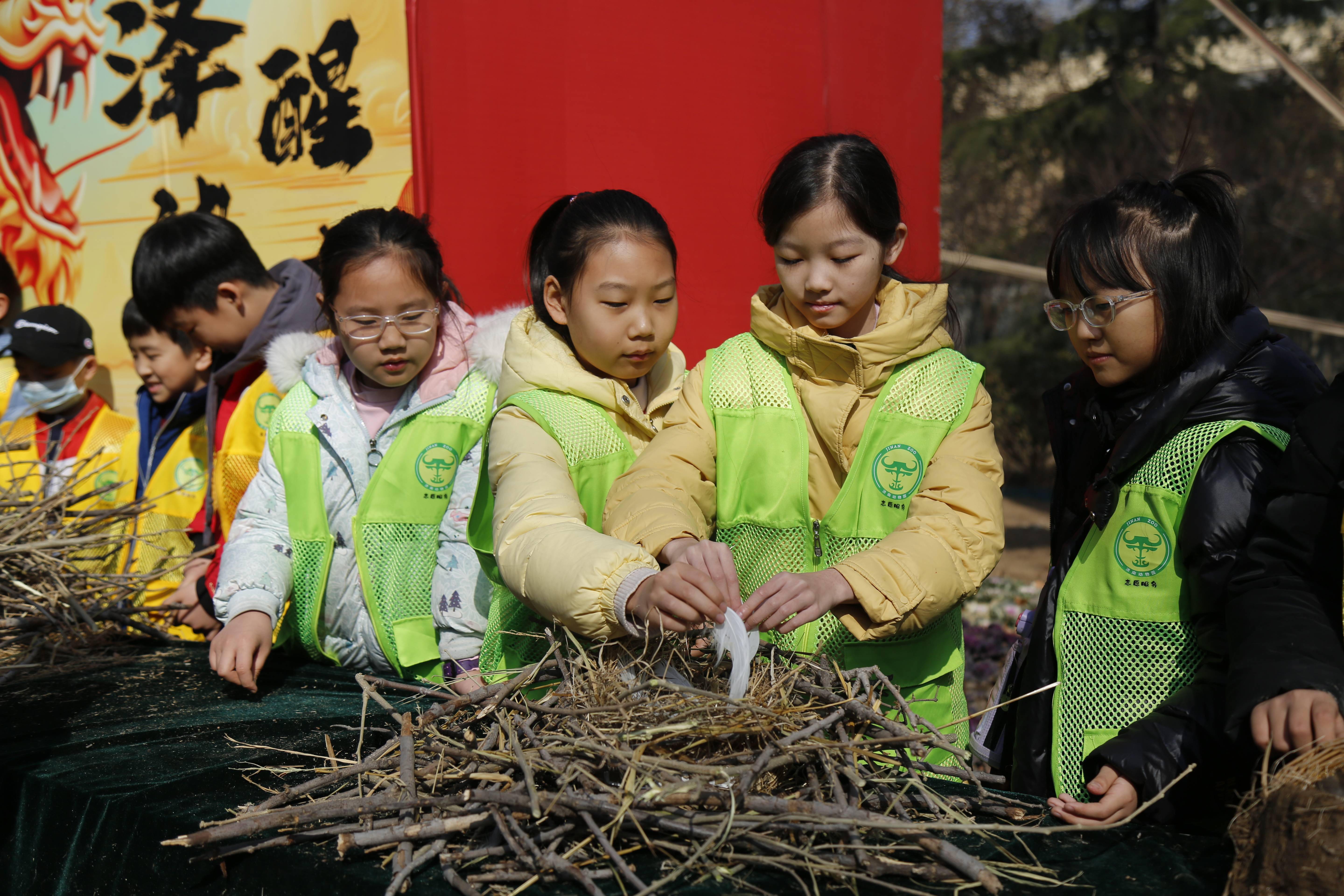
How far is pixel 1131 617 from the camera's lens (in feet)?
6.17

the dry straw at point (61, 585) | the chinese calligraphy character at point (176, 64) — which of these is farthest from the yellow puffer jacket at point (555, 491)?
the chinese calligraphy character at point (176, 64)

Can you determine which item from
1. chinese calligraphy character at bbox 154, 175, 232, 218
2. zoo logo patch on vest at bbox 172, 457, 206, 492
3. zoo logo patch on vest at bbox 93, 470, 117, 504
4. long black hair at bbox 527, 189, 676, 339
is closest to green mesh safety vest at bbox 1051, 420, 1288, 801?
long black hair at bbox 527, 189, 676, 339

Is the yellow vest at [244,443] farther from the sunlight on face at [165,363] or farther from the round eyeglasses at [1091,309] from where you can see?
the round eyeglasses at [1091,309]

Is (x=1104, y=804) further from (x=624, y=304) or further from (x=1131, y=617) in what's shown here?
(x=624, y=304)

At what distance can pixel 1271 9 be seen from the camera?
11523 millimetres

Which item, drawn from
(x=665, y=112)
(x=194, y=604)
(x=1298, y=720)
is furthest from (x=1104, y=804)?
(x=665, y=112)

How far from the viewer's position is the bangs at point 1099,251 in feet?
6.30

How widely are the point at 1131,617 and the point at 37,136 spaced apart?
5.93 meters

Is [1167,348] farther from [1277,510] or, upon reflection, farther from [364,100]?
[364,100]

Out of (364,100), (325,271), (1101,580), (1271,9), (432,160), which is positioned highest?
(1271,9)

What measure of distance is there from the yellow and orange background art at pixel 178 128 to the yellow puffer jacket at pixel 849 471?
7.00ft

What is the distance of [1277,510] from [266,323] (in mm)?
2765

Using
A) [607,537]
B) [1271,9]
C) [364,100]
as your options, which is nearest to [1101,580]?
[607,537]

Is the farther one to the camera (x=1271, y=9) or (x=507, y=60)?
(x=1271, y=9)
